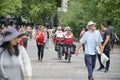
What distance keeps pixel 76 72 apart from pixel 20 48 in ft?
35.7

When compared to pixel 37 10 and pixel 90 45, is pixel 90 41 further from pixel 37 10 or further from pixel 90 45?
pixel 37 10

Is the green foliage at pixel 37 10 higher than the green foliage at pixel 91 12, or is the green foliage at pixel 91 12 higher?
the green foliage at pixel 91 12

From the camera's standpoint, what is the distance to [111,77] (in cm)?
1714

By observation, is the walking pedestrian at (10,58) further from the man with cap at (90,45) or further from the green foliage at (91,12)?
the green foliage at (91,12)

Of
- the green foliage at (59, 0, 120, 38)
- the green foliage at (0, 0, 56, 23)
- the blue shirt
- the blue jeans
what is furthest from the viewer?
the green foliage at (0, 0, 56, 23)

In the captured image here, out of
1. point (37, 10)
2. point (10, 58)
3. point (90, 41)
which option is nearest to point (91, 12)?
point (90, 41)

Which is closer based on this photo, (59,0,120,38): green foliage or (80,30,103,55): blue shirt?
(80,30,103,55): blue shirt

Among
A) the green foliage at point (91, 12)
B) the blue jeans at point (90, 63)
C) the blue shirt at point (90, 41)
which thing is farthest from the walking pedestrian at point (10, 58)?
the green foliage at point (91, 12)

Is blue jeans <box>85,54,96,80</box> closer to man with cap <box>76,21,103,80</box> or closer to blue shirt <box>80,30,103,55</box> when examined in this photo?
man with cap <box>76,21,103,80</box>

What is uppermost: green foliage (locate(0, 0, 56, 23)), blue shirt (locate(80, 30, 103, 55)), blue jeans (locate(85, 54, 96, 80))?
blue shirt (locate(80, 30, 103, 55))

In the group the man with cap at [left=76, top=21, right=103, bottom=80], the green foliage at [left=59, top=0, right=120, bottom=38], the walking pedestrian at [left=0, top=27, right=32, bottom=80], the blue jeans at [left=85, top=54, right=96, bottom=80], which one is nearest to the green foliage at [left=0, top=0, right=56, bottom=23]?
the green foliage at [left=59, top=0, right=120, bottom=38]

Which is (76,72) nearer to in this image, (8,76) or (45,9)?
(8,76)

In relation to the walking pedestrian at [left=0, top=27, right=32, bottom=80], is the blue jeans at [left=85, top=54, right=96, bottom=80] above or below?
below

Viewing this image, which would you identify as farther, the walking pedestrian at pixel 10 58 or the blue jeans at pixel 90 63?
the blue jeans at pixel 90 63
